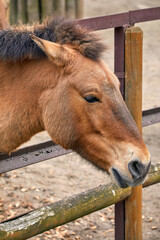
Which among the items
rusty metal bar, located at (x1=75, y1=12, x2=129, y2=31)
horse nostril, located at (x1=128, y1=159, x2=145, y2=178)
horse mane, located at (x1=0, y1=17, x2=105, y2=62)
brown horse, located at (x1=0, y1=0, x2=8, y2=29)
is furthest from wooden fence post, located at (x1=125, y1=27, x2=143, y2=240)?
brown horse, located at (x1=0, y1=0, x2=8, y2=29)

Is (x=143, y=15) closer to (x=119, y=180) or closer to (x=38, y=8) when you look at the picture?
(x=119, y=180)

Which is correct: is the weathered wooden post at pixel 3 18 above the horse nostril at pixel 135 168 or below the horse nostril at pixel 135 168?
above

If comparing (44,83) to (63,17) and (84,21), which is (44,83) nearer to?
(63,17)

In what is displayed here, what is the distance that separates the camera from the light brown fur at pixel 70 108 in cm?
254

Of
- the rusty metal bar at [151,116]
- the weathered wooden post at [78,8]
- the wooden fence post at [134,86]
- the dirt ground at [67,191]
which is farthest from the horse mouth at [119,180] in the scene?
the weathered wooden post at [78,8]

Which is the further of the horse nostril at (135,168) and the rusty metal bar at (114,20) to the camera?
the rusty metal bar at (114,20)

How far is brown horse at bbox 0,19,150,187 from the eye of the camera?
2.54m

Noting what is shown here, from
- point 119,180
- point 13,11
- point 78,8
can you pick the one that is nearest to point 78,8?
point 78,8

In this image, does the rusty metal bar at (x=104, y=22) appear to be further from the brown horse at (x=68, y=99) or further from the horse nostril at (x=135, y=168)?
the horse nostril at (x=135, y=168)

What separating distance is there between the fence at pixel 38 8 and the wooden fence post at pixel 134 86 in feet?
19.4

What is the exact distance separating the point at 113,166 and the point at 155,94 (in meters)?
5.75

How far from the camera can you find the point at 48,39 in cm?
266

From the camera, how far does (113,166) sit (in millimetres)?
2574

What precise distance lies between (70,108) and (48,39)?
45cm
